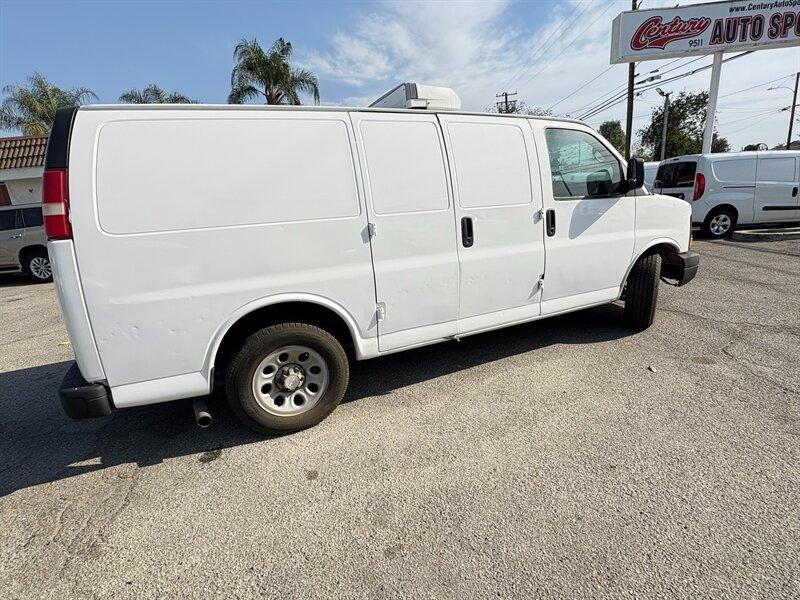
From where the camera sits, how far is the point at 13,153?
57.4ft

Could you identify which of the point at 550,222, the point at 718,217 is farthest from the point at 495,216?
the point at 718,217

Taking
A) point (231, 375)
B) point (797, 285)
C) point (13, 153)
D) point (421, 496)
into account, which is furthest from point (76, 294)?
point (13, 153)

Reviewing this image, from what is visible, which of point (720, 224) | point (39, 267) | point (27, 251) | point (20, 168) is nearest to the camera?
point (27, 251)

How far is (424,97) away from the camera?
3297 millimetres

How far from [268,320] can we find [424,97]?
6.92 feet

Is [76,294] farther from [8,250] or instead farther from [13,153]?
[13,153]

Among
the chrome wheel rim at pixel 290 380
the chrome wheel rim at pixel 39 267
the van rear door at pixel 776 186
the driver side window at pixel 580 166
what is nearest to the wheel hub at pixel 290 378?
the chrome wheel rim at pixel 290 380

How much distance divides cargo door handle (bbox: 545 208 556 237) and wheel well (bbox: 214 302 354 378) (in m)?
2.00

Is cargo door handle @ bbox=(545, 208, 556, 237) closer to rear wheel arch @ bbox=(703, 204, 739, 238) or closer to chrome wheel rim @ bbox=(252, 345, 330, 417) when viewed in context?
chrome wheel rim @ bbox=(252, 345, 330, 417)

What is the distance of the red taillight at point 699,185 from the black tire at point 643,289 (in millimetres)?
7588

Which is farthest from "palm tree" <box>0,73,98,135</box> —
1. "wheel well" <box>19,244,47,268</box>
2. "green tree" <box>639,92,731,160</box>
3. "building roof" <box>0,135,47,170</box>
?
"green tree" <box>639,92,731,160</box>

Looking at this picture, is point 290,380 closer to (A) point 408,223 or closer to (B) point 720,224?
(A) point 408,223

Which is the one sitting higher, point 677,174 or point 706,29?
point 706,29

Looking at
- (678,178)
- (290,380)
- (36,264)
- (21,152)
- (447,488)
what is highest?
(21,152)
